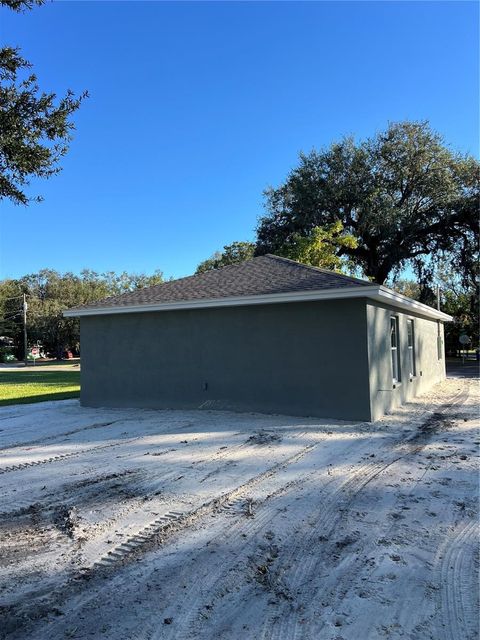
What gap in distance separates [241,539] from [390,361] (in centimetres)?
720

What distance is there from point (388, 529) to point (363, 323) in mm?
5303

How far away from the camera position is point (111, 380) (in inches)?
460

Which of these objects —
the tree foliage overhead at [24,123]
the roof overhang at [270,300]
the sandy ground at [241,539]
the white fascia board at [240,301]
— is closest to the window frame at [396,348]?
the roof overhang at [270,300]

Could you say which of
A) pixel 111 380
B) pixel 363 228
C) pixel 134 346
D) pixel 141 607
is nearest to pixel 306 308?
pixel 134 346

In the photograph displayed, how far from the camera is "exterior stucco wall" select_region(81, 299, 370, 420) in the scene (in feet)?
29.3

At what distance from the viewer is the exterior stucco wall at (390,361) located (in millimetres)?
8979

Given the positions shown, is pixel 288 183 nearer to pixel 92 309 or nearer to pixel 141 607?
pixel 92 309

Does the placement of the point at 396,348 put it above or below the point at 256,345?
below

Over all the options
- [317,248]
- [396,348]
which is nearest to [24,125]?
[396,348]

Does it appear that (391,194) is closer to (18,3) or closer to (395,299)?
(395,299)

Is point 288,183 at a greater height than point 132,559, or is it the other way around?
point 288,183

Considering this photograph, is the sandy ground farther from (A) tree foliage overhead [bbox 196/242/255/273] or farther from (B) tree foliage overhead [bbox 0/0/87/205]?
(A) tree foliage overhead [bbox 196/242/255/273]

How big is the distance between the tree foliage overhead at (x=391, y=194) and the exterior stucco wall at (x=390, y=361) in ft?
30.2

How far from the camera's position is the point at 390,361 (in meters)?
10.1
